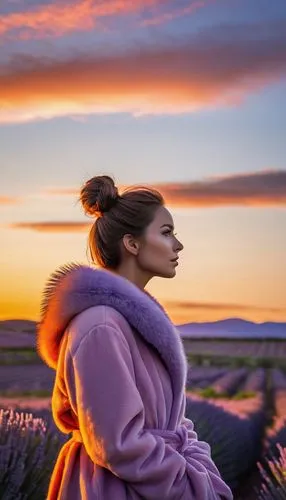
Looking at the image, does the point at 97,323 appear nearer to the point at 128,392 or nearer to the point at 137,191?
the point at 128,392

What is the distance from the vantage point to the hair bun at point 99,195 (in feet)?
7.75

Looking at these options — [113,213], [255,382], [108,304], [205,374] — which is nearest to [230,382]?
[255,382]

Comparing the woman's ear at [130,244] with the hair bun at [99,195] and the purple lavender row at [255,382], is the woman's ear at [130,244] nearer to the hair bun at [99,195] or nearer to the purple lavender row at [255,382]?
the hair bun at [99,195]

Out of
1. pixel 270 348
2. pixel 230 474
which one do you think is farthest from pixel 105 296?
pixel 270 348

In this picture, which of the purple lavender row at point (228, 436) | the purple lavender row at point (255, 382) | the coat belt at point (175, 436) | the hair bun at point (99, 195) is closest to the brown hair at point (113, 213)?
the hair bun at point (99, 195)

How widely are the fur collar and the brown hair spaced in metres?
0.08

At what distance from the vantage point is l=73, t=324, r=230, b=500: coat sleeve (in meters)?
2.05

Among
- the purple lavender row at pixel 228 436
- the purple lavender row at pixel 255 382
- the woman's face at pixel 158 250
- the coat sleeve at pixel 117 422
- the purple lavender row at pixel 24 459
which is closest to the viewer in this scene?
the coat sleeve at pixel 117 422

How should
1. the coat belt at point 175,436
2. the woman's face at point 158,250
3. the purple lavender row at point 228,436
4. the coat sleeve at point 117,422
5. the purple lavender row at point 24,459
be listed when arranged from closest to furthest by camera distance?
the coat sleeve at point 117,422, the coat belt at point 175,436, the woman's face at point 158,250, the purple lavender row at point 24,459, the purple lavender row at point 228,436

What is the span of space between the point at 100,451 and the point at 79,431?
17 cm

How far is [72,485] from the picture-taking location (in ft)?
7.23

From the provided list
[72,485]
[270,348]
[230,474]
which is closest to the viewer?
[72,485]

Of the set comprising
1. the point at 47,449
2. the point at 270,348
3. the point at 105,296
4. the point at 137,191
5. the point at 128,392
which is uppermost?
the point at 137,191

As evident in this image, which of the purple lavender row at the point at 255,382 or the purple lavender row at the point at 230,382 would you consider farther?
the purple lavender row at the point at 255,382
